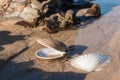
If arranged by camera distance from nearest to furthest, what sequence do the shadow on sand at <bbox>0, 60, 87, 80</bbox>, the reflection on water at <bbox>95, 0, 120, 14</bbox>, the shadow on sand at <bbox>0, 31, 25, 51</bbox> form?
1. the shadow on sand at <bbox>0, 60, 87, 80</bbox>
2. the shadow on sand at <bbox>0, 31, 25, 51</bbox>
3. the reflection on water at <bbox>95, 0, 120, 14</bbox>

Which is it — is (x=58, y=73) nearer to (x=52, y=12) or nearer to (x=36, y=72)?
(x=36, y=72)

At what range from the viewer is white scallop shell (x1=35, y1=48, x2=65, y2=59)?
6.68 metres

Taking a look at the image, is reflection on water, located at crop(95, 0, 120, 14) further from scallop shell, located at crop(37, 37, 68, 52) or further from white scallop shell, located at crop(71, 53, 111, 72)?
white scallop shell, located at crop(71, 53, 111, 72)

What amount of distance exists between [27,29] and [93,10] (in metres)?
2.32

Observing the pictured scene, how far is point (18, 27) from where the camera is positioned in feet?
29.0

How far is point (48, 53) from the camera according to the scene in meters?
6.85

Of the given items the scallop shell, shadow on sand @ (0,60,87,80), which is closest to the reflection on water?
the scallop shell

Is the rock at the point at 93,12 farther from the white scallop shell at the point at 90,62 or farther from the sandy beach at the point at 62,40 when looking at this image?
the white scallop shell at the point at 90,62

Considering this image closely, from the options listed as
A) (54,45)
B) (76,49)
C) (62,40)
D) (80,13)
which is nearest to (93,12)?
(80,13)

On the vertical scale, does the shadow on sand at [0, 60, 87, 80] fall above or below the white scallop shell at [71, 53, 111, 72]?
below

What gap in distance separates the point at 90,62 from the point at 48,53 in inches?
37.4

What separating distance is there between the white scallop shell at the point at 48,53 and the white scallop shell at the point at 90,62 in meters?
0.33

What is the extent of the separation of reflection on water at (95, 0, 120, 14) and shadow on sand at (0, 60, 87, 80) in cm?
462

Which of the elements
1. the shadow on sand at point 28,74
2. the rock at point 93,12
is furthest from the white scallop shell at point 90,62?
the rock at point 93,12
